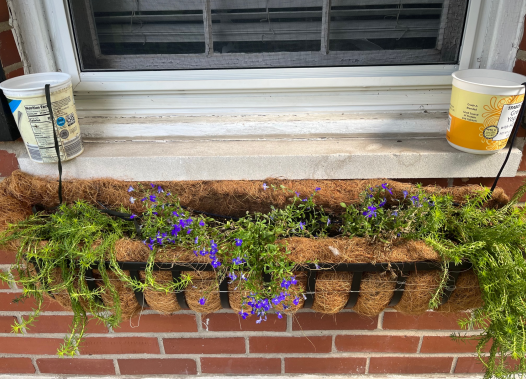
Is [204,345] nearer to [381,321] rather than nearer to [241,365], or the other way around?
[241,365]

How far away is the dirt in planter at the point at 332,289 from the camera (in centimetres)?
98

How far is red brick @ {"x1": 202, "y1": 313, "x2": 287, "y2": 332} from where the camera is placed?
1.33 m

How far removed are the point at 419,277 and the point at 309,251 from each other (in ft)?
0.93

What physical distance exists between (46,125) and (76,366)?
93cm

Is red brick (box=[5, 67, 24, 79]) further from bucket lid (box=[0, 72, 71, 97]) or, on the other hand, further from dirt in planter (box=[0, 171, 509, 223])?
dirt in planter (box=[0, 171, 509, 223])

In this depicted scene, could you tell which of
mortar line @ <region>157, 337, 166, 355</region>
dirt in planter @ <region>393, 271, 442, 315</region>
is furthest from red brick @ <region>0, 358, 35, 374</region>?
dirt in planter @ <region>393, 271, 442, 315</region>

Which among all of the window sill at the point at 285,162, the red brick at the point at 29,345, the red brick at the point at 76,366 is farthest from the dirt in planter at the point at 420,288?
the red brick at the point at 29,345

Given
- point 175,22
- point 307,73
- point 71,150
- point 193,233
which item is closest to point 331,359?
point 193,233

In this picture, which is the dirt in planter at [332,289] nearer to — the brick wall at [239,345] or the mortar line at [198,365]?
the brick wall at [239,345]

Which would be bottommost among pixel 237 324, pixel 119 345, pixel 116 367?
pixel 116 367

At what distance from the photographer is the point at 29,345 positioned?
4.59 feet

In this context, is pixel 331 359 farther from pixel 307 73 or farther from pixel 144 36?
pixel 144 36

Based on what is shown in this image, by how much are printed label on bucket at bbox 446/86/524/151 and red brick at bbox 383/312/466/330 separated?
1.96 ft

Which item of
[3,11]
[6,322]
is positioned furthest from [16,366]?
[3,11]
